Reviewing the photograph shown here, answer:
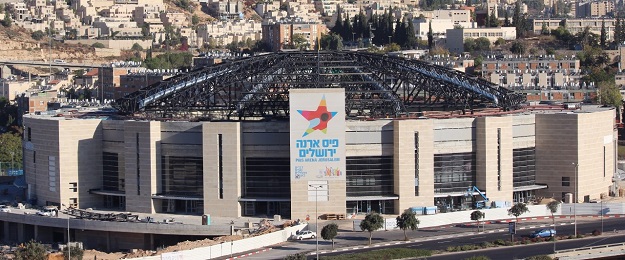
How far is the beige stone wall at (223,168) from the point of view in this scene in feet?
301

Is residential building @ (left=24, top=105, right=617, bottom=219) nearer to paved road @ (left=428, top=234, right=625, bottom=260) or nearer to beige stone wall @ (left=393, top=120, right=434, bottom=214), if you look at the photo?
beige stone wall @ (left=393, top=120, right=434, bottom=214)

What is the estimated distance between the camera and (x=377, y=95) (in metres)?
103

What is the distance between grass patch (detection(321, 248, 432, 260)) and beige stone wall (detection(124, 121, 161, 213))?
707 inches

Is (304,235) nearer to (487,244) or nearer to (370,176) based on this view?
(370,176)

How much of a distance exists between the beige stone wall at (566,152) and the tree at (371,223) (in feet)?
51.5

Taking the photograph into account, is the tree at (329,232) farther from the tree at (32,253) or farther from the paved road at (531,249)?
the tree at (32,253)

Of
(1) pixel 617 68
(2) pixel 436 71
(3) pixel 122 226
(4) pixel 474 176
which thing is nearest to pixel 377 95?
(2) pixel 436 71

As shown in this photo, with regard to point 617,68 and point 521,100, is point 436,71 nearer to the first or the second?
point 521,100

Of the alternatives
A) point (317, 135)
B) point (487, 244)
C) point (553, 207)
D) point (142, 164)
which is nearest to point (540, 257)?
point (487, 244)

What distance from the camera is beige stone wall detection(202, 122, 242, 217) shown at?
91.8 meters

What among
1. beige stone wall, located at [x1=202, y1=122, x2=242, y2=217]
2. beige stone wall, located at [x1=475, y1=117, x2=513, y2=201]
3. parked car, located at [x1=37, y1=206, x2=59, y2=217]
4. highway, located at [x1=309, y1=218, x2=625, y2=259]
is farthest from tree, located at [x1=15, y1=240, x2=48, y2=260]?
beige stone wall, located at [x1=475, y1=117, x2=513, y2=201]

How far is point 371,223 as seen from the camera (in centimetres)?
8444

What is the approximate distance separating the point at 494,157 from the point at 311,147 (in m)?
10.7

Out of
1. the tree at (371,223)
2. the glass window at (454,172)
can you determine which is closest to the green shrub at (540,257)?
the tree at (371,223)
